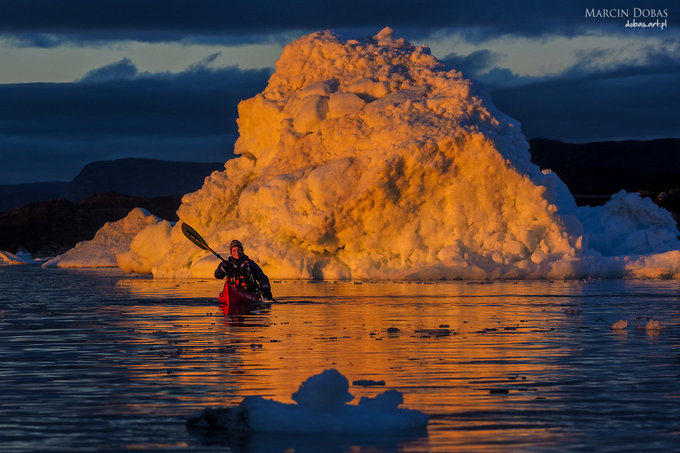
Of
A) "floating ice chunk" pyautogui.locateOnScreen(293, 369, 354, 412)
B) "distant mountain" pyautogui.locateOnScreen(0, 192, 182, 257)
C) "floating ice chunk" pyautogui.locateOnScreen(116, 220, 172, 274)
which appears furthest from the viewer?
"distant mountain" pyautogui.locateOnScreen(0, 192, 182, 257)

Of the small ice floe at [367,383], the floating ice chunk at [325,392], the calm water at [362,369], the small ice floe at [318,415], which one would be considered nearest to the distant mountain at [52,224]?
the calm water at [362,369]

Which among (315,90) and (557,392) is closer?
(557,392)

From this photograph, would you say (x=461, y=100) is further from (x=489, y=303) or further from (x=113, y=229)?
(x=113, y=229)

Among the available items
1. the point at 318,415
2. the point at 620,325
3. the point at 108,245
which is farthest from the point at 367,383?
the point at 108,245

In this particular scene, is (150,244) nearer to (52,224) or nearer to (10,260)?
(10,260)

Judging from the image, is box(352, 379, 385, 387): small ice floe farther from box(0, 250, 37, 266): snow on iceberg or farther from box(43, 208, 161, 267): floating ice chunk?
box(0, 250, 37, 266): snow on iceberg

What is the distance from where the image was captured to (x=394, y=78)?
4319 centimetres

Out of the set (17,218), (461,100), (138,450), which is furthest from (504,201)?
(17,218)

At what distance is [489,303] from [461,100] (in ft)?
51.9

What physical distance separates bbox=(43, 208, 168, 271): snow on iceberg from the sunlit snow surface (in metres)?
28.9

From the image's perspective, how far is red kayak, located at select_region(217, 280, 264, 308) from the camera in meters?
25.6

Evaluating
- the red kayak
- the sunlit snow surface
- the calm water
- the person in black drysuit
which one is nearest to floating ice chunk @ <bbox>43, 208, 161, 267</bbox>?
the sunlit snow surface

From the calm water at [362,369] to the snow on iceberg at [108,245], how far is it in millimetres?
44954

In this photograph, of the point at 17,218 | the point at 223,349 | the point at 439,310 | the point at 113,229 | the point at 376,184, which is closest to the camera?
the point at 223,349
